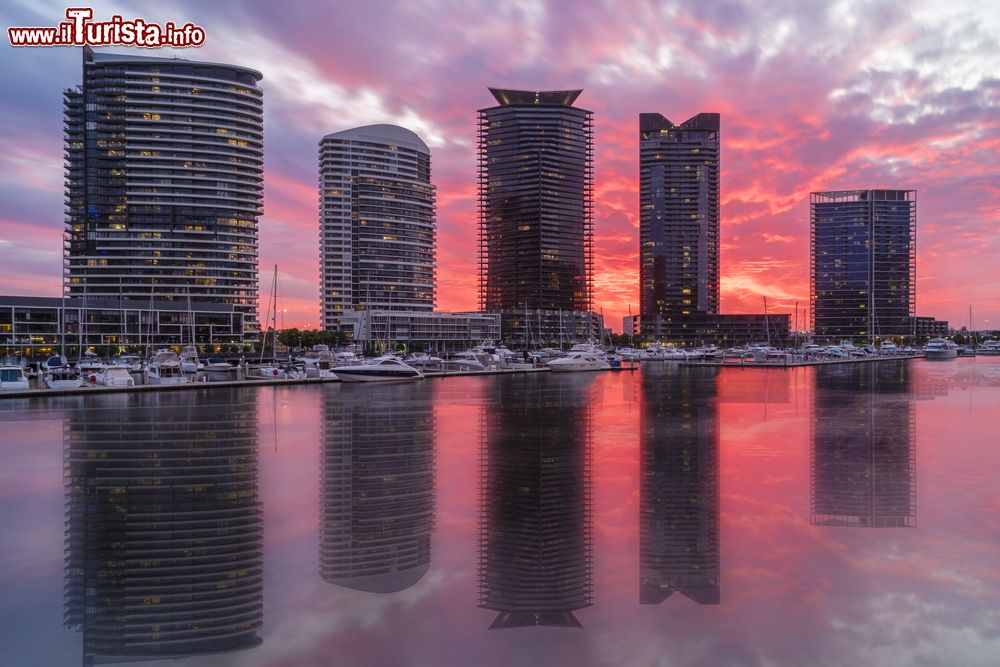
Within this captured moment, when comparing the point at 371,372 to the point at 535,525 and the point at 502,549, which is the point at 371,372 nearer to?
the point at 535,525

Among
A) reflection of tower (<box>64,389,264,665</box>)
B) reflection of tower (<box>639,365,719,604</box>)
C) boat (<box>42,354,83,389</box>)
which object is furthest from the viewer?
boat (<box>42,354,83,389</box>)

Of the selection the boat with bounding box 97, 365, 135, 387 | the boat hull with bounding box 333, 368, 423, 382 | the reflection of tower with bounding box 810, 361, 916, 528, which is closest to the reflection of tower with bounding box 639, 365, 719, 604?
the reflection of tower with bounding box 810, 361, 916, 528

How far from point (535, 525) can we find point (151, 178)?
582 ft

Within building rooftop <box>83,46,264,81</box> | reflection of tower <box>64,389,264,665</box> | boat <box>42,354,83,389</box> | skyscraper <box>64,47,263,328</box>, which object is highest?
building rooftop <box>83,46,264,81</box>

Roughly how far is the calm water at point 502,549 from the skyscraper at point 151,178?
14776cm

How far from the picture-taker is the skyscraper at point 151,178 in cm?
15925

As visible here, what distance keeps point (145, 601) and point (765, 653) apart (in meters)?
10.0

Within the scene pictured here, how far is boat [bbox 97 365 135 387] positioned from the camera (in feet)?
186

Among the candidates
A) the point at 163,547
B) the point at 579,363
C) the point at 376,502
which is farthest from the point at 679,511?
the point at 579,363

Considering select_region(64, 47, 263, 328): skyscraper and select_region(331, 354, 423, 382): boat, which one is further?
select_region(64, 47, 263, 328): skyscraper

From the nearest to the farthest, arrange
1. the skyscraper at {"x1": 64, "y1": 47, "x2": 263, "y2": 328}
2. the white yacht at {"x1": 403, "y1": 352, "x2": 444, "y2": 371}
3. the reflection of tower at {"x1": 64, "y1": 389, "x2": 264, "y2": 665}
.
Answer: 1. the reflection of tower at {"x1": 64, "y1": 389, "x2": 264, "y2": 665}
2. the white yacht at {"x1": 403, "y1": 352, "x2": 444, "y2": 371}
3. the skyscraper at {"x1": 64, "y1": 47, "x2": 263, "y2": 328}

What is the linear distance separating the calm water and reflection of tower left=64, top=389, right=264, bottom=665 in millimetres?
66

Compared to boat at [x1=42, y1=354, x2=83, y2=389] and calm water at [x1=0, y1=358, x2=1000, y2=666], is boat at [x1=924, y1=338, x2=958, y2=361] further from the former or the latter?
boat at [x1=42, y1=354, x2=83, y2=389]

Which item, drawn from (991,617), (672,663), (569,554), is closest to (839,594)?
(991,617)
